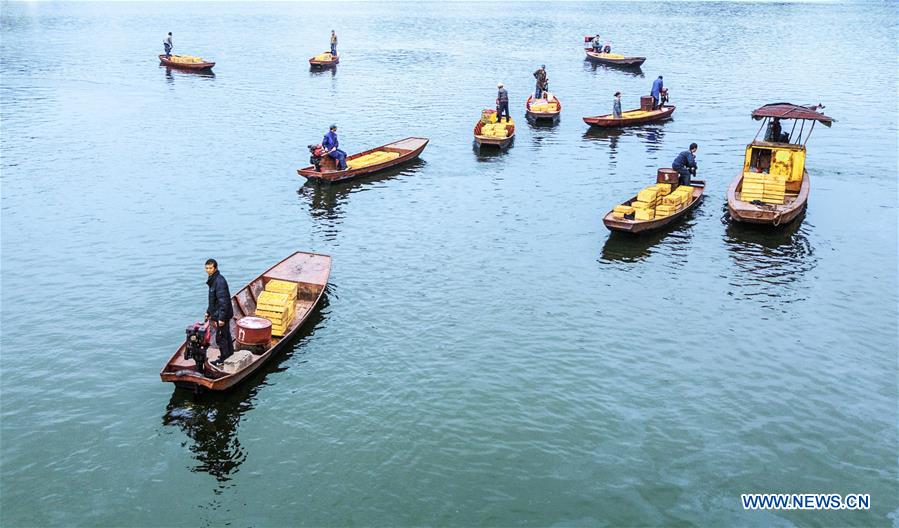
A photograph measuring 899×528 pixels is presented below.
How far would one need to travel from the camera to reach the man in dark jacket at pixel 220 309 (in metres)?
19.9

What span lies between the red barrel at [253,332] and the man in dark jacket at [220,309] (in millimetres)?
655

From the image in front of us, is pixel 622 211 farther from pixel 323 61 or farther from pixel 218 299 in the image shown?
pixel 323 61

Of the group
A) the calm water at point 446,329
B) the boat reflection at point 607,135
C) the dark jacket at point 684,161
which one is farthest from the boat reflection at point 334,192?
the dark jacket at point 684,161

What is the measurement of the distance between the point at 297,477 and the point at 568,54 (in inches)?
3037

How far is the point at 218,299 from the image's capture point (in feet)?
65.5

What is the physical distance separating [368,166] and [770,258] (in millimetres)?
19545

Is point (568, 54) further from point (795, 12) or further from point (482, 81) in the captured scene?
point (795, 12)

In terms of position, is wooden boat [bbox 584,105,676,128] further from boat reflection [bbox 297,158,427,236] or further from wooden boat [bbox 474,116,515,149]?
boat reflection [bbox 297,158,427,236]

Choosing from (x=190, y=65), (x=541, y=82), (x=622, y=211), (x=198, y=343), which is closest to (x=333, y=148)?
(x=622, y=211)

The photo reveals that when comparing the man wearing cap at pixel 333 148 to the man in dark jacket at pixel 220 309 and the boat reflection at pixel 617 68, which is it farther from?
the boat reflection at pixel 617 68

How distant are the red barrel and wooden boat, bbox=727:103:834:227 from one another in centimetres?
1999

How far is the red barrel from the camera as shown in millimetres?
21156

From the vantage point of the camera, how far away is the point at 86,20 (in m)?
129

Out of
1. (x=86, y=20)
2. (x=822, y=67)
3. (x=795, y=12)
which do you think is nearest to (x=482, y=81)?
(x=822, y=67)
